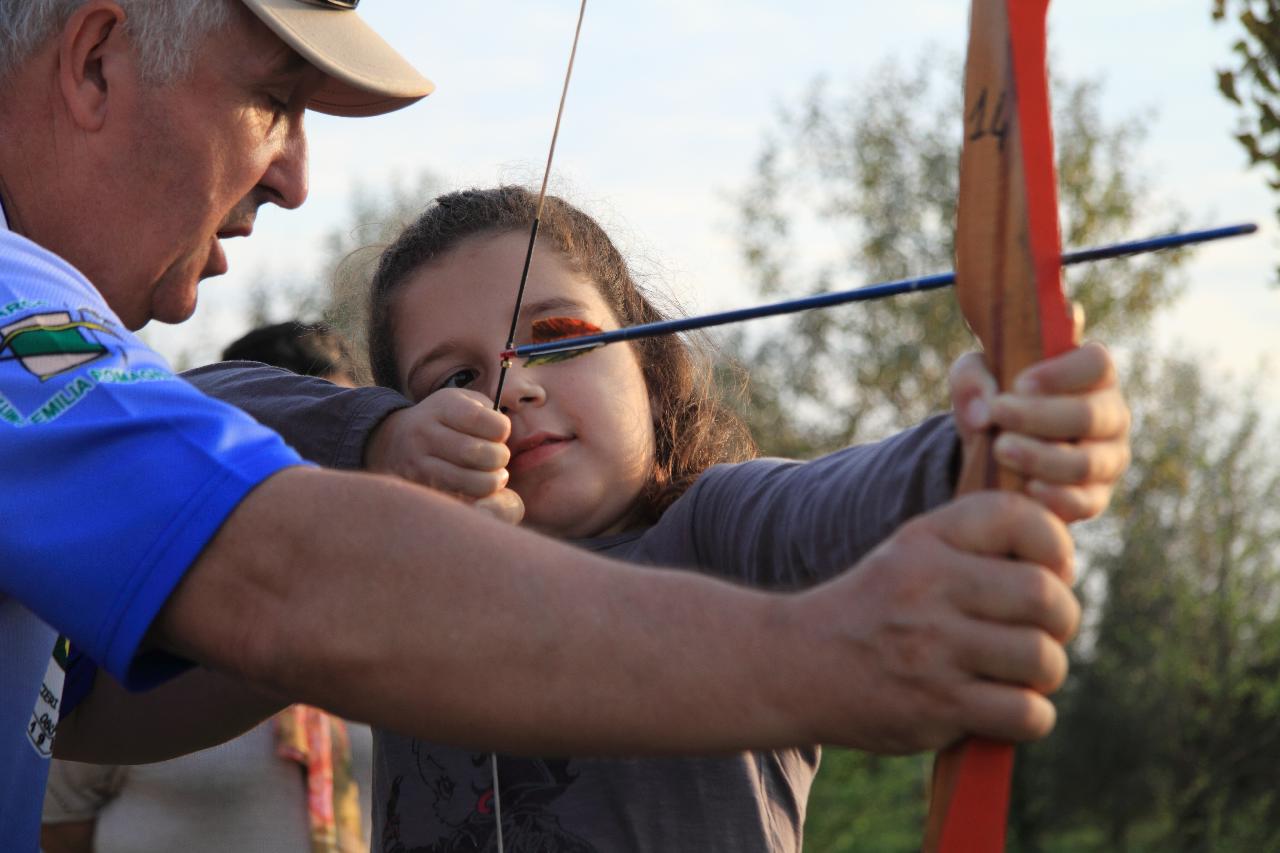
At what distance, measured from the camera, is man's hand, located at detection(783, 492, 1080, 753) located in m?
0.96

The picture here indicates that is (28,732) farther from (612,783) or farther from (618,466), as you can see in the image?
(618,466)

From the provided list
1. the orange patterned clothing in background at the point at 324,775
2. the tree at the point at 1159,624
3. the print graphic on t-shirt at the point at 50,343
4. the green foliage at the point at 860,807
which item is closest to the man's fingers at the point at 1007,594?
the print graphic on t-shirt at the point at 50,343

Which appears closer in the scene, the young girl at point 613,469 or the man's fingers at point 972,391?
the man's fingers at point 972,391

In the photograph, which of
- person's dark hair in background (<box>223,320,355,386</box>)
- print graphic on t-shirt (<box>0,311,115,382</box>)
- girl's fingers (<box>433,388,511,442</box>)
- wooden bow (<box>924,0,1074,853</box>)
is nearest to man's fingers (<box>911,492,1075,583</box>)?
wooden bow (<box>924,0,1074,853</box>)

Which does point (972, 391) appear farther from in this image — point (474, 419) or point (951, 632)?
point (474, 419)

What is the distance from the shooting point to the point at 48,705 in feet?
5.58

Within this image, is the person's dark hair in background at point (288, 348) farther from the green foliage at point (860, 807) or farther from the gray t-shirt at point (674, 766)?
the green foliage at point (860, 807)

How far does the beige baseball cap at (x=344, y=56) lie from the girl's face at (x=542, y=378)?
303 mm

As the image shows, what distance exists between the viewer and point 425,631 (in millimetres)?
1040

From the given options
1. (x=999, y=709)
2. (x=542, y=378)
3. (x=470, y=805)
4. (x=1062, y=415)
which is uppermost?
(x=542, y=378)

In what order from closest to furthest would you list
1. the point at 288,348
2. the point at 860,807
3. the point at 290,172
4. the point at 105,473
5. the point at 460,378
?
the point at 105,473 < the point at 290,172 < the point at 460,378 < the point at 288,348 < the point at 860,807

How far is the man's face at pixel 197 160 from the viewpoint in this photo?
5.72 feet

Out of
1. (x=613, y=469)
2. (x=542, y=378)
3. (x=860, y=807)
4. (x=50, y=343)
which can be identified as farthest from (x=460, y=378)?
(x=860, y=807)

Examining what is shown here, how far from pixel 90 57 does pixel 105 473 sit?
0.84 m
